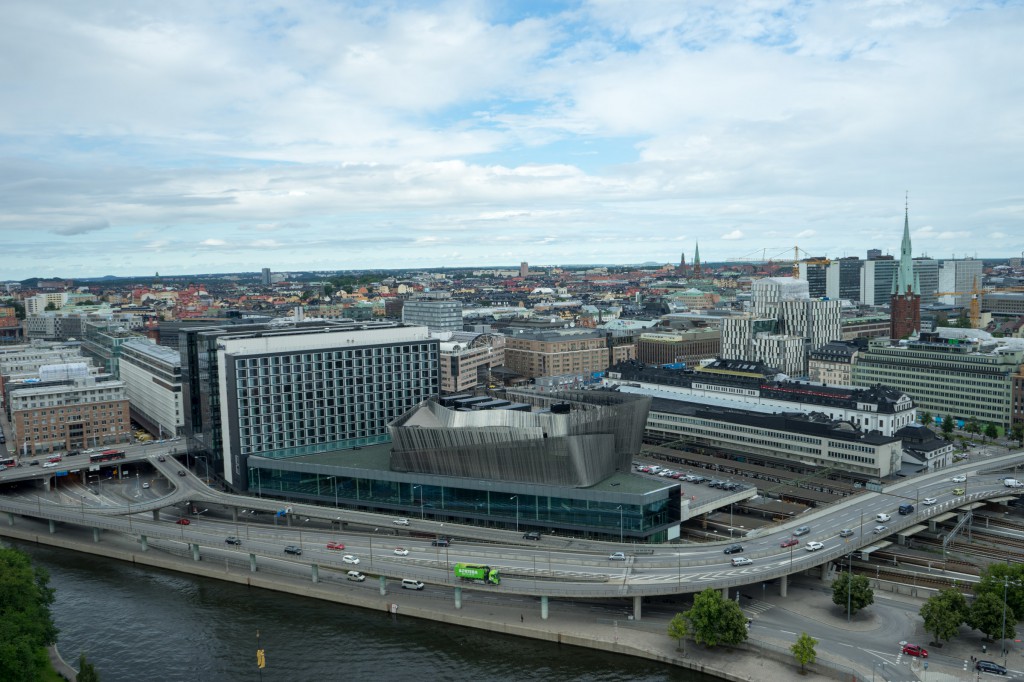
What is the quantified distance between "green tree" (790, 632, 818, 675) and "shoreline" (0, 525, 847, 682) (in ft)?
2.26

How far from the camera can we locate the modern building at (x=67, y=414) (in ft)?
381

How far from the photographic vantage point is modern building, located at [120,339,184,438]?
128125mm

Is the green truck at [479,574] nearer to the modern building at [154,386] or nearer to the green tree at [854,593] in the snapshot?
the green tree at [854,593]

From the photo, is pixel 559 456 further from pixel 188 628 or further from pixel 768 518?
pixel 188 628

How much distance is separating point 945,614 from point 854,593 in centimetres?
637

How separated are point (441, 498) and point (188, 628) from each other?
2577cm

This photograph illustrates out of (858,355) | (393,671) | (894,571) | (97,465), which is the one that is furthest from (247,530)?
(858,355)

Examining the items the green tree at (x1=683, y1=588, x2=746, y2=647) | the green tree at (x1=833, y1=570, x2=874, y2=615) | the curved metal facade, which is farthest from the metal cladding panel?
the green tree at (x1=833, y1=570, x2=874, y2=615)

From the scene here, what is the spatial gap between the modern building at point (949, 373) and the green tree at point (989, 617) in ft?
255

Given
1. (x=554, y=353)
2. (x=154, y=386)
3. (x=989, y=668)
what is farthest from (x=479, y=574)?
(x=554, y=353)

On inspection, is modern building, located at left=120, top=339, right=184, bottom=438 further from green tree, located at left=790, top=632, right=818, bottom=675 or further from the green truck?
green tree, located at left=790, top=632, right=818, bottom=675

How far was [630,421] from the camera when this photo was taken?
278ft

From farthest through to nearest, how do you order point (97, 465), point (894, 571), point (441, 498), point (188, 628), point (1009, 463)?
point (97, 465), point (1009, 463), point (441, 498), point (894, 571), point (188, 628)

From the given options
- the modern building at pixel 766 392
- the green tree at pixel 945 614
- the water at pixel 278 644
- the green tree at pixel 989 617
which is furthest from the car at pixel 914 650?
the modern building at pixel 766 392
